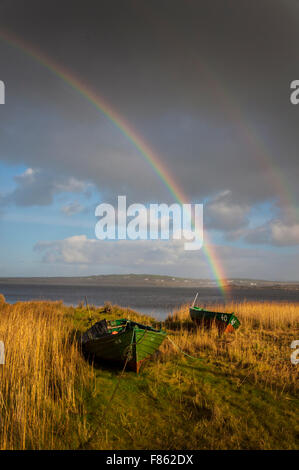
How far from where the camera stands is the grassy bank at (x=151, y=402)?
189 inches

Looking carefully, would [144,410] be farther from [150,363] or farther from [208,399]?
[150,363]

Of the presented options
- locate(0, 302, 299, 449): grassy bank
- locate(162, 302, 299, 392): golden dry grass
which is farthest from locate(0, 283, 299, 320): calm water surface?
locate(0, 302, 299, 449): grassy bank

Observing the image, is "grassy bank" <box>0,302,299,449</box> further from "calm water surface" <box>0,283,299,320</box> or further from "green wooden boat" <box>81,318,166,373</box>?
"calm water surface" <box>0,283,299,320</box>

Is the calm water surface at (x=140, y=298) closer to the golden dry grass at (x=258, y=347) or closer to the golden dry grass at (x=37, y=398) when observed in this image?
the golden dry grass at (x=258, y=347)

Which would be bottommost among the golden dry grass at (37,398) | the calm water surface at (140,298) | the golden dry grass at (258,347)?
the calm water surface at (140,298)

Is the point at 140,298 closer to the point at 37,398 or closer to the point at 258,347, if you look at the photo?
the point at 258,347

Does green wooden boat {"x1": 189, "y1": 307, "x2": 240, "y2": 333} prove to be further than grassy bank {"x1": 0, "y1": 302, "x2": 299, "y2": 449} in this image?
Yes

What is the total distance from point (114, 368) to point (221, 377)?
2.93m

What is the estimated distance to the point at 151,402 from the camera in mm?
6180

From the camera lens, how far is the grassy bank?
480 centimetres

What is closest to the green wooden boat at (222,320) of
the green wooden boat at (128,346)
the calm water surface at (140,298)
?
the green wooden boat at (128,346)

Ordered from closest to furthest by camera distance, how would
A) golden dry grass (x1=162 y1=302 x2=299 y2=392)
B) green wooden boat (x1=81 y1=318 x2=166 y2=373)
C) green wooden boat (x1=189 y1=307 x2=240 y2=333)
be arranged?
golden dry grass (x1=162 y1=302 x2=299 y2=392) → green wooden boat (x1=81 y1=318 x2=166 y2=373) → green wooden boat (x1=189 y1=307 x2=240 y2=333)
